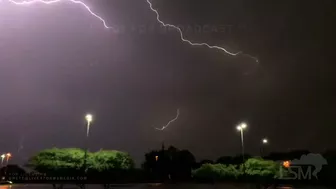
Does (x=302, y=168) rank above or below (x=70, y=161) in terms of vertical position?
below

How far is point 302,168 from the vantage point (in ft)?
114

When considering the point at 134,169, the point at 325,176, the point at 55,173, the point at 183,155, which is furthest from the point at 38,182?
the point at 325,176

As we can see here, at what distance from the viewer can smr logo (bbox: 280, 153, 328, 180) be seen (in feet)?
107

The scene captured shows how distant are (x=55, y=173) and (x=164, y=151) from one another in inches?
790

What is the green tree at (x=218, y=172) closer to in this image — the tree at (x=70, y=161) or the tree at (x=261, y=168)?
the tree at (x=261, y=168)

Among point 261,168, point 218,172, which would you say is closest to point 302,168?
point 261,168

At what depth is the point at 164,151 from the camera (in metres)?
52.4

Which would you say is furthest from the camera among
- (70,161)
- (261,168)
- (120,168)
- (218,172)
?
(120,168)

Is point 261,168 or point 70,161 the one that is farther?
point 70,161

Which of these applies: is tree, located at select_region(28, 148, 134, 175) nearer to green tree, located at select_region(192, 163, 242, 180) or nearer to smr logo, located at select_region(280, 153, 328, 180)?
green tree, located at select_region(192, 163, 242, 180)

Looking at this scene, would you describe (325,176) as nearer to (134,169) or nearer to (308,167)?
(308,167)

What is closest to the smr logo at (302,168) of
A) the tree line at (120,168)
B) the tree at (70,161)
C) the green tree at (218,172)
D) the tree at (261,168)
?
the tree line at (120,168)

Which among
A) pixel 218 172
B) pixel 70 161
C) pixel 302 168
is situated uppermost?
pixel 70 161

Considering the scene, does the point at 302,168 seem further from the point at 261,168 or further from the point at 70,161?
the point at 70,161
